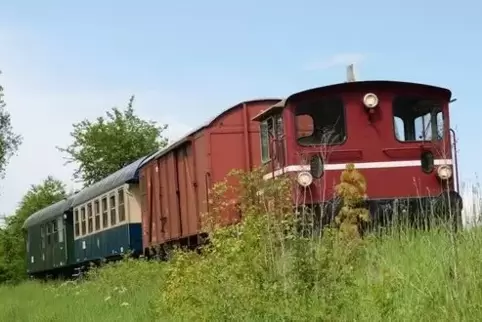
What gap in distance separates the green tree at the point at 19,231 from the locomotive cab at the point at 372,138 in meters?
34.4

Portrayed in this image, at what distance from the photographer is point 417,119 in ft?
43.7

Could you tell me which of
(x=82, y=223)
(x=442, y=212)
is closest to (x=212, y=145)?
(x=442, y=212)

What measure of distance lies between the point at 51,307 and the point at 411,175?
21.5ft

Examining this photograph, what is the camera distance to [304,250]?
7965 millimetres

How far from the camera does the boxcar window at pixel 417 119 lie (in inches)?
517

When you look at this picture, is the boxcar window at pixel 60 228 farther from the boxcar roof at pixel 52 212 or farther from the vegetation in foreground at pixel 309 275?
the vegetation in foreground at pixel 309 275

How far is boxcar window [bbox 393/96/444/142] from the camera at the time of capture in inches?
517

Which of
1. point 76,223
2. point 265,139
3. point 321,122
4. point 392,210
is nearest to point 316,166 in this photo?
point 321,122

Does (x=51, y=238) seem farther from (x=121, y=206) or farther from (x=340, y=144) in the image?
(x=340, y=144)

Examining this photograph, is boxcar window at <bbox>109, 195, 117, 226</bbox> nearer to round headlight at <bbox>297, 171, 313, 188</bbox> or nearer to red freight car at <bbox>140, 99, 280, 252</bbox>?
red freight car at <bbox>140, 99, 280, 252</bbox>

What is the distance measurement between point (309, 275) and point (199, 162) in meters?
8.51

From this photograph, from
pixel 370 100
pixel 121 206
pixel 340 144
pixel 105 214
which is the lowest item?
pixel 105 214

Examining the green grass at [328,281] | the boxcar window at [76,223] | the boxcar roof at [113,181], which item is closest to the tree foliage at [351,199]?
the green grass at [328,281]

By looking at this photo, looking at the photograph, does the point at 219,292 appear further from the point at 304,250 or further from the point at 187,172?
the point at 187,172
